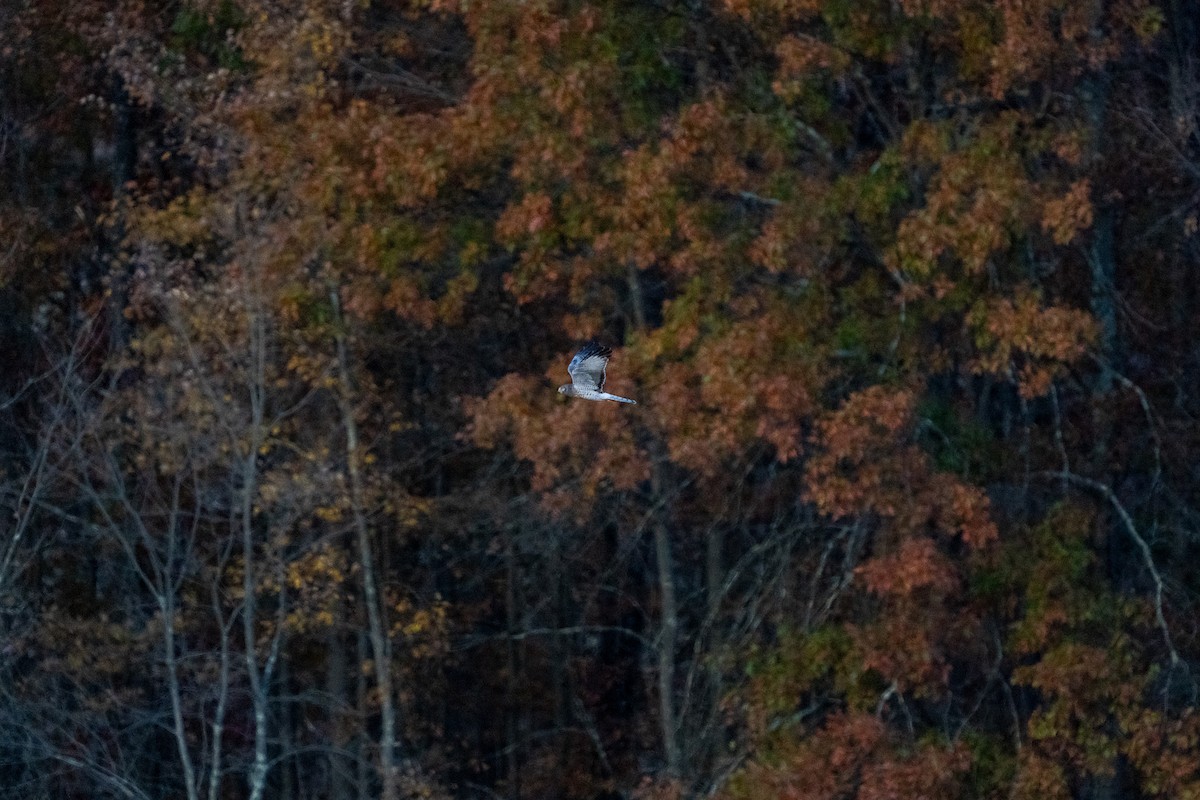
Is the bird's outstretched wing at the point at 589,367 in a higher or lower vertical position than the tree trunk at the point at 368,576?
higher

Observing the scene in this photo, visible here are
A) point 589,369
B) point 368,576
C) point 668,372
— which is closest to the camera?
point 589,369

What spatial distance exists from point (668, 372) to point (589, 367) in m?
3.52

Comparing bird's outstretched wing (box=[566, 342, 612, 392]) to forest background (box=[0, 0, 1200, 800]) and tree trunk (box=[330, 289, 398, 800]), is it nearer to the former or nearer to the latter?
forest background (box=[0, 0, 1200, 800])

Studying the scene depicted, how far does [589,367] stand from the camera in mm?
7477

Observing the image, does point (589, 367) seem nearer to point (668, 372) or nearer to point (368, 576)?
point (668, 372)

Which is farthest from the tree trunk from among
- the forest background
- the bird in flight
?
the bird in flight

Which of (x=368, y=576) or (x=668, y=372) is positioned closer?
(x=668, y=372)

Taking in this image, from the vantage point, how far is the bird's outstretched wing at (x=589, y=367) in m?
7.44

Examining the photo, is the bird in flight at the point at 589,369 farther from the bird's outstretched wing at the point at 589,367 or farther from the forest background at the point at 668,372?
the forest background at the point at 668,372

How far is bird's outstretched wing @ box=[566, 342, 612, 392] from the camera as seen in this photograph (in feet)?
24.4

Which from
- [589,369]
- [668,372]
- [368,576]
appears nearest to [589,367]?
[589,369]

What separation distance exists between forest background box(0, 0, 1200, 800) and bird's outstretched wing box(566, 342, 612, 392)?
10.3ft

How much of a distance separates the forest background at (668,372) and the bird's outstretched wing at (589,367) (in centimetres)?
313

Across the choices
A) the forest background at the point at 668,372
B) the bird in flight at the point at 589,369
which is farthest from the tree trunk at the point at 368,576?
the bird in flight at the point at 589,369
